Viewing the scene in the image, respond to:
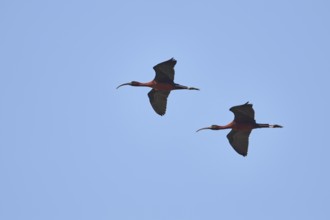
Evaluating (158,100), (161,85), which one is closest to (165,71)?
(161,85)

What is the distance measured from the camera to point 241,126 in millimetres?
44906

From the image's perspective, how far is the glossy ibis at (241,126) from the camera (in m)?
43.8

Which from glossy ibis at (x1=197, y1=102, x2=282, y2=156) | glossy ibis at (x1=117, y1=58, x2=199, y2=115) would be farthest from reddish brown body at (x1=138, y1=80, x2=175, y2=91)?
glossy ibis at (x1=197, y1=102, x2=282, y2=156)

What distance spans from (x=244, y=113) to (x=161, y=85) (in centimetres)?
533

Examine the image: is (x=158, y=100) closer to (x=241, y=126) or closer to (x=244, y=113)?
(x=241, y=126)

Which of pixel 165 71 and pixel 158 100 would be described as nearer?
pixel 165 71

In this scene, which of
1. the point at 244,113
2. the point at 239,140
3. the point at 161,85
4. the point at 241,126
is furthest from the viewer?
the point at 161,85

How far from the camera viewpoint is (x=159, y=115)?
47875mm

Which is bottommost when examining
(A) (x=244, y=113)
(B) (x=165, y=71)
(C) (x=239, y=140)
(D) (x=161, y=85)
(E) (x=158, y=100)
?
(C) (x=239, y=140)

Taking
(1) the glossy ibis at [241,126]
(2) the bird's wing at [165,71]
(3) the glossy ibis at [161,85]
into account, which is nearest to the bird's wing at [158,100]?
(3) the glossy ibis at [161,85]

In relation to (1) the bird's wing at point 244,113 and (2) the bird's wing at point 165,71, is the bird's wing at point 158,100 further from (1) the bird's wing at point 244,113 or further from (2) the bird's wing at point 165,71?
(1) the bird's wing at point 244,113

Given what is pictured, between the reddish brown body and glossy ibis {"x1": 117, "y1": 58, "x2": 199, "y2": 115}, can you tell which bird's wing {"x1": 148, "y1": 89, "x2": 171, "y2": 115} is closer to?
glossy ibis {"x1": 117, "y1": 58, "x2": 199, "y2": 115}

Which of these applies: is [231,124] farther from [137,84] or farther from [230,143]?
[137,84]

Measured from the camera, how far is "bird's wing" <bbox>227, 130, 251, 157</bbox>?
45469 mm
